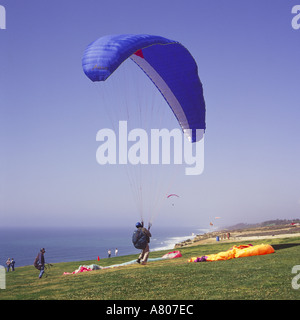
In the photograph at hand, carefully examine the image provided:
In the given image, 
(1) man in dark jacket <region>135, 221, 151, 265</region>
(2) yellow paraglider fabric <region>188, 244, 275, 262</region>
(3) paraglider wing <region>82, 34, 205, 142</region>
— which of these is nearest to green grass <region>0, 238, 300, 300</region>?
(1) man in dark jacket <region>135, 221, 151, 265</region>

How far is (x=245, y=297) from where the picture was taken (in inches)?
362

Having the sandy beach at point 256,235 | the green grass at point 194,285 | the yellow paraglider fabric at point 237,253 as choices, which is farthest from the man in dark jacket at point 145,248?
the sandy beach at point 256,235

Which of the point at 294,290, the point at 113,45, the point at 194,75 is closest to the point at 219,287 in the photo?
the point at 294,290

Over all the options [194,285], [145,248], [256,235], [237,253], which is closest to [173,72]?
[145,248]

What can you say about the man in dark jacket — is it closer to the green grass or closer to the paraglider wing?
the green grass

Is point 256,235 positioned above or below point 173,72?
below

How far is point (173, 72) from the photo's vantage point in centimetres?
1702

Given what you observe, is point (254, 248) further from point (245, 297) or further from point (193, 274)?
point (245, 297)

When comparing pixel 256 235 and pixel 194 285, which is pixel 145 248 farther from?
pixel 256 235

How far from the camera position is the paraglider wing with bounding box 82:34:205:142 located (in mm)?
13617

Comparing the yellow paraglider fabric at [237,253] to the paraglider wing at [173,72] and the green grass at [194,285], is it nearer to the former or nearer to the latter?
the green grass at [194,285]
